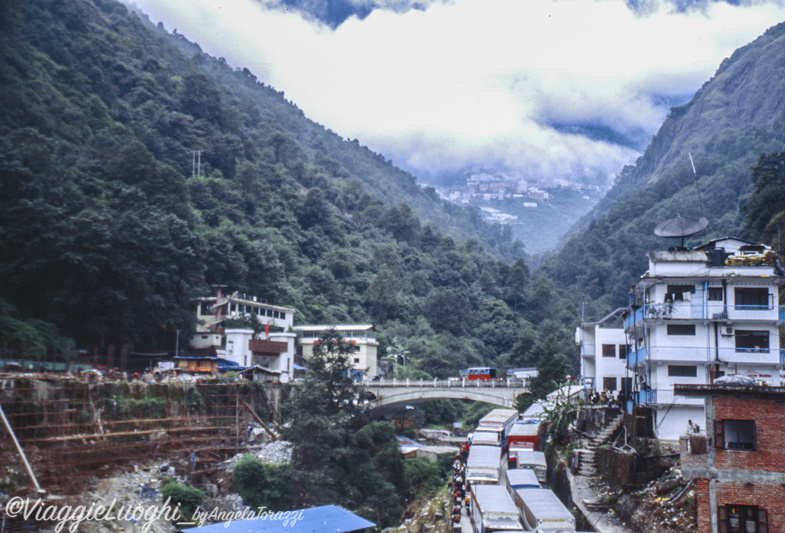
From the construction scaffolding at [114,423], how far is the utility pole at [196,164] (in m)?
45.4

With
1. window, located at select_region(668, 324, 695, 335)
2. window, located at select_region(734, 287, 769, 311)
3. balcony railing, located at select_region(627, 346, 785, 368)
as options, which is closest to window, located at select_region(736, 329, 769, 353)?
balcony railing, located at select_region(627, 346, 785, 368)

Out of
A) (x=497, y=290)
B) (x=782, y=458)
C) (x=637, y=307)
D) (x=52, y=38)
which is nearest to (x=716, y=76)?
(x=497, y=290)

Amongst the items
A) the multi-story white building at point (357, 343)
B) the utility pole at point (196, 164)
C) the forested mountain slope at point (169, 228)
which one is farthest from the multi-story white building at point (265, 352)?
the utility pole at point (196, 164)

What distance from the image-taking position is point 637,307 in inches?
1041

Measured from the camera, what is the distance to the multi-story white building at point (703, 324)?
78.5 ft

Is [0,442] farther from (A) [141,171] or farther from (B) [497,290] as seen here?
(B) [497,290]

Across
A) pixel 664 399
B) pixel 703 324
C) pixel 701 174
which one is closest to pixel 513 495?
pixel 664 399

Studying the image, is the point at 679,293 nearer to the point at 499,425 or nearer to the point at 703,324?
the point at 703,324

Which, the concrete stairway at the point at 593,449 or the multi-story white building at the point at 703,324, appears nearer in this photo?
the multi-story white building at the point at 703,324

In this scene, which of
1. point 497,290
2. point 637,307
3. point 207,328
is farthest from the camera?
point 497,290

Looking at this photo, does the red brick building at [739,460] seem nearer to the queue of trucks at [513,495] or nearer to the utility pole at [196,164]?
the queue of trucks at [513,495]

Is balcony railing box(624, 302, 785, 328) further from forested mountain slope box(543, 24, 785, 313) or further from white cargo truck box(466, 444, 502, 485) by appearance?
forested mountain slope box(543, 24, 785, 313)

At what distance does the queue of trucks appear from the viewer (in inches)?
795

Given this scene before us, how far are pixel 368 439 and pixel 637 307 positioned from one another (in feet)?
68.2
